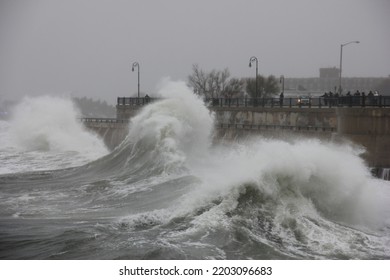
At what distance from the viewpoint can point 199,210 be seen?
421 inches

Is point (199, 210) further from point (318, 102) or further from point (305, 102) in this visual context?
point (318, 102)

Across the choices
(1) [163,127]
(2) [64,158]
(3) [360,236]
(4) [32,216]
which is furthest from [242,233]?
(2) [64,158]

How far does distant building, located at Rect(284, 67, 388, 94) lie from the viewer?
53.2 m

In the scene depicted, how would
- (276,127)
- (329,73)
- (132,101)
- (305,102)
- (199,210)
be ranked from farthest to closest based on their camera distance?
(329,73) → (132,101) → (305,102) → (276,127) → (199,210)

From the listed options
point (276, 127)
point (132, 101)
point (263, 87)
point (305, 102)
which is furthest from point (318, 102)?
point (263, 87)

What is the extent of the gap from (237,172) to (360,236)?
3.24 meters

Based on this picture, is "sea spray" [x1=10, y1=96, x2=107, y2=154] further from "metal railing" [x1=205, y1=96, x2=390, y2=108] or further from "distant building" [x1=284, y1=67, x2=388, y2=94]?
"distant building" [x1=284, y1=67, x2=388, y2=94]

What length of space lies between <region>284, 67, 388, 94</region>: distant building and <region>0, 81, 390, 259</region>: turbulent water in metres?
35.5

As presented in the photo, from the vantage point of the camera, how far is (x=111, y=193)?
45.3 feet

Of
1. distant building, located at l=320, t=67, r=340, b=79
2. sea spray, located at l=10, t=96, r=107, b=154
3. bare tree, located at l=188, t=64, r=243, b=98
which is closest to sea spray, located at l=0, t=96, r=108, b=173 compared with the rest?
sea spray, located at l=10, t=96, r=107, b=154

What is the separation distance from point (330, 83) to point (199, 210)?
54610 mm

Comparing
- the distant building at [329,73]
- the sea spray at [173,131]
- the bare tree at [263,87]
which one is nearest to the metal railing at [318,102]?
the sea spray at [173,131]

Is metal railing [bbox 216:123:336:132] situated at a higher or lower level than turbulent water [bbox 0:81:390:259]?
higher
